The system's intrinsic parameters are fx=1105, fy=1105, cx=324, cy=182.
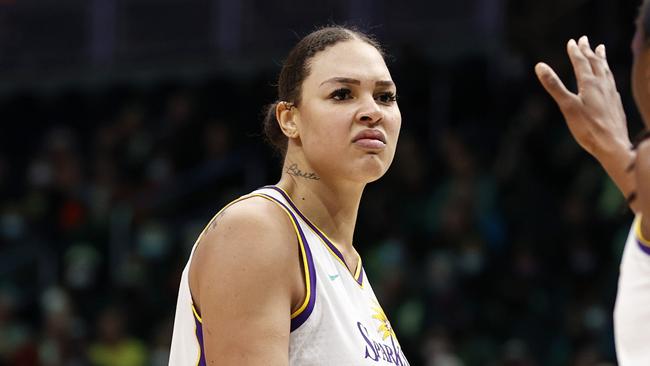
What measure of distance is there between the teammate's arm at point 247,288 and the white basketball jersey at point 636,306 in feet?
3.41

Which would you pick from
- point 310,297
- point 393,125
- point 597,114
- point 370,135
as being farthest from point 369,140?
point 597,114

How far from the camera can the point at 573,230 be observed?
32.3 ft

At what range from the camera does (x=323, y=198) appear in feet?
12.0

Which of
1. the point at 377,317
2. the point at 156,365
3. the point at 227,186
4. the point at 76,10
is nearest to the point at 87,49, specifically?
the point at 76,10

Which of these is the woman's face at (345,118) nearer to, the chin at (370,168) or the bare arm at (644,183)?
the chin at (370,168)

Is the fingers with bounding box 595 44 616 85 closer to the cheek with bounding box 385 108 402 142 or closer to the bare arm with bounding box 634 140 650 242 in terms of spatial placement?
the bare arm with bounding box 634 140 650 242

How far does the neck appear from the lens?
3.63 meters

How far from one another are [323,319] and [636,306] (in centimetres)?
111

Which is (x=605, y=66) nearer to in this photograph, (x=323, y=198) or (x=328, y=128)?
(x=328, y=128)

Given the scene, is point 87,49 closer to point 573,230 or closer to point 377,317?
point 573,230

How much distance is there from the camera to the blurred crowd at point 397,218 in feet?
31.3

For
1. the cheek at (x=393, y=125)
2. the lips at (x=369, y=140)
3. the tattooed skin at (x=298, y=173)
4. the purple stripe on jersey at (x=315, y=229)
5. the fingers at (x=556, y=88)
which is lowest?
the purple stripe on jersey at (x=315, y=229)

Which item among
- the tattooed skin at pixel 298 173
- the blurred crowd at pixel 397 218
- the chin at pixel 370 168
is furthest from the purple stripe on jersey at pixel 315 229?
the blurred crowd at pixel 397 218

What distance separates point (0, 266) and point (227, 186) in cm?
267
